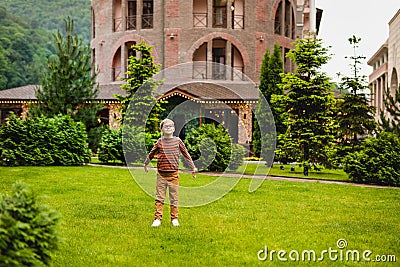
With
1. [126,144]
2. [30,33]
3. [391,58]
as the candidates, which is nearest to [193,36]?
[126,144]

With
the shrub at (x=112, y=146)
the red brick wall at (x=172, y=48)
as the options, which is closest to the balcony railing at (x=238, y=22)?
the red brick wall at (x=172, y=48)

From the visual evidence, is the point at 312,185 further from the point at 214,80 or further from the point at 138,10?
the point at 138,10

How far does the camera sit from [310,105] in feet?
66.2

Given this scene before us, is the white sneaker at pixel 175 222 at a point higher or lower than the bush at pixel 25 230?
lower

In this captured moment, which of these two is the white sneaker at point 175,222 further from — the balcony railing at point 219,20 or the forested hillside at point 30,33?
the forested hillside at point 30,33

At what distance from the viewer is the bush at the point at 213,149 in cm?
2012

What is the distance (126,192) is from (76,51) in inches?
456

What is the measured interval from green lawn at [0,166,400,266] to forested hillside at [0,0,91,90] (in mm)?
48036

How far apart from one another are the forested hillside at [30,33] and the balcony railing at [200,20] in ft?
94.4

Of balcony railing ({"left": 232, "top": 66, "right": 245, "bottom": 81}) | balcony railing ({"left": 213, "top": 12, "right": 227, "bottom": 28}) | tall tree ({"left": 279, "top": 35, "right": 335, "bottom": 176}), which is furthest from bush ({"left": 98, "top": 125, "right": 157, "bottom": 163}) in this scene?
balcony railing ({"left": 213, "top": 12, "right": 227, "bottom": 28})

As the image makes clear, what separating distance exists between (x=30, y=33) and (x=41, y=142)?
56.9 meters

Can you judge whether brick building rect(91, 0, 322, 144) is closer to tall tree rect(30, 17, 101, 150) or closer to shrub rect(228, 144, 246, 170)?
tall tree rect(30, 17, 101, 150)

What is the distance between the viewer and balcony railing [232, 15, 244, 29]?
117 feet

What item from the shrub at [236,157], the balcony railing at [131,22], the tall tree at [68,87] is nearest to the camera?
the shrub at [236,157]
